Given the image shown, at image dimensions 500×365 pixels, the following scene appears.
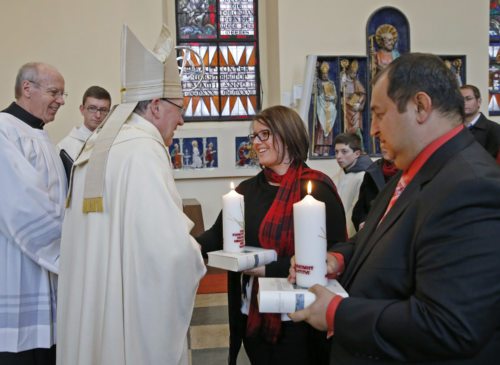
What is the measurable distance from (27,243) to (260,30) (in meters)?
5.50

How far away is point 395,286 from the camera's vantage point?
1252 millimetres

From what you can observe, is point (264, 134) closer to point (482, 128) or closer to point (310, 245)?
point (310, 245)

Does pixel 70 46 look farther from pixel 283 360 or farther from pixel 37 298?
pixel 283 360

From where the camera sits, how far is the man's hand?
1.27 m

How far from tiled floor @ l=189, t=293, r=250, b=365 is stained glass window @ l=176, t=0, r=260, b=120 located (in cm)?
291

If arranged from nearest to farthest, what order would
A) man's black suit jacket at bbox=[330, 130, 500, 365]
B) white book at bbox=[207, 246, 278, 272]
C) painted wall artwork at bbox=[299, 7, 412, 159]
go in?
man's black suit jacket at bbox=[330, 130, 500, 365] < white book at bbox=[207, 246, 278, 272] < painted wall artwork at bbox=[299, 7, 412, 159]

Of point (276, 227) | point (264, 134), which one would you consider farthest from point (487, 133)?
point (276, 227)

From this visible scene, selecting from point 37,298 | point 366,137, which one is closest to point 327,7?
point 366,137

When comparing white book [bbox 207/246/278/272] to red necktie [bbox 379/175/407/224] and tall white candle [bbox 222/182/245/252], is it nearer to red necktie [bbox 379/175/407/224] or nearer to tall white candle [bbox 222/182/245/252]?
tall white candle [bbox 222/182/245/252]

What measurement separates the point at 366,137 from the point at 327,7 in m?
1.75

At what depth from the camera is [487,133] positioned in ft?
13.1

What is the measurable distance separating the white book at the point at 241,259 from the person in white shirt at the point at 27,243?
38.1 inches

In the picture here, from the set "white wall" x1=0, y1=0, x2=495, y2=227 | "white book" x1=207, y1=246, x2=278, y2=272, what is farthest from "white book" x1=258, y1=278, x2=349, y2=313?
"white wall" x1=0, y1=0, x2=495, y2=227

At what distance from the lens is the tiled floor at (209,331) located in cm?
362
